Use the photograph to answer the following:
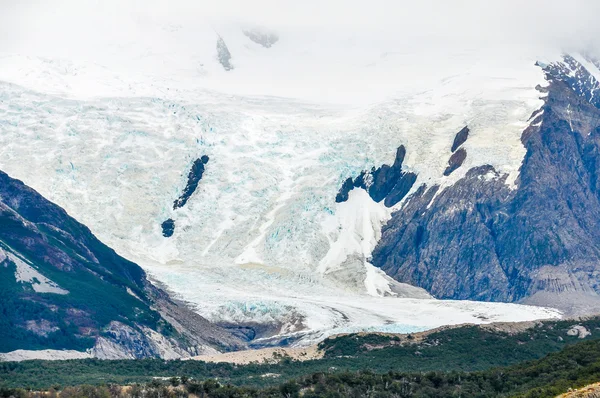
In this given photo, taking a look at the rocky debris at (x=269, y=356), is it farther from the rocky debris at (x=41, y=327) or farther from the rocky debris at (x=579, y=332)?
the rocky debris at (x=579, y=332)

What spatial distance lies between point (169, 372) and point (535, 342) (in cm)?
4417

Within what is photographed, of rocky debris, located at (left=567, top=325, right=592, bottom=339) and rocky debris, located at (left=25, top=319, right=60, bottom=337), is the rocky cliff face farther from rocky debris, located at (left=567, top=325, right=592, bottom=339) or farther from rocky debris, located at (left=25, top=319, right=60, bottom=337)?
rocky debris, located at (left=567, top=325, right=592, bottom=339)

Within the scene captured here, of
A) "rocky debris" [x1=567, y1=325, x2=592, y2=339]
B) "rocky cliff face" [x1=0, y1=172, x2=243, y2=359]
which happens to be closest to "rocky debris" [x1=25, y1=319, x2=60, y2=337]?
"rocky cliff face" [x1=0, y1=172, x2=243, y2=359]

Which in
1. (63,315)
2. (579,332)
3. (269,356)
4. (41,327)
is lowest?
(269,356)

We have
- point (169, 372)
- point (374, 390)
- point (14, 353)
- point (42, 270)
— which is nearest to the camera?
point (374, 390)

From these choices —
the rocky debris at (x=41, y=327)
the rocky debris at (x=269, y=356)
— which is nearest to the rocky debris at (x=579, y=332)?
the rocky debris at (x=269, y=356)

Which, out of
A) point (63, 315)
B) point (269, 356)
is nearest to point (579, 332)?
point (269, 356)

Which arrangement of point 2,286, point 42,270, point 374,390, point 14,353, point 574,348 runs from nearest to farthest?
1. point 374,390
2. point 574,348
3. point 14,353
4. point 2,286
5. point 42,270

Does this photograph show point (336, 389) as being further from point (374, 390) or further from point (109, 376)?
point (109, 376)

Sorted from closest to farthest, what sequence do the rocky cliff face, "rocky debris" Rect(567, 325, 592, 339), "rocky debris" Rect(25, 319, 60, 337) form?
"rocky debris" Rect(567, 325, 592, 339) < "rocky debris" Rect(25, 319, 60, 337) < the rocky cliff face

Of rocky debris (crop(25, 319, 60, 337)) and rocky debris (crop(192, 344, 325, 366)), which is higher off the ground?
rocky debris (crop(25, 319, 60, 337))

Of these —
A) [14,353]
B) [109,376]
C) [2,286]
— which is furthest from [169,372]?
[2,286]

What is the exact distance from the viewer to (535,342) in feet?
559

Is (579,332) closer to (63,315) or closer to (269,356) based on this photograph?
(269,356)
